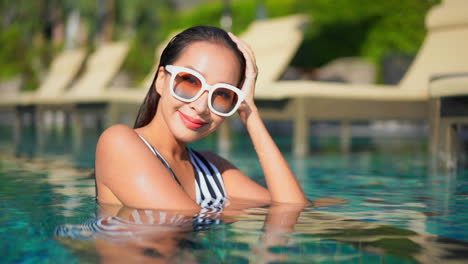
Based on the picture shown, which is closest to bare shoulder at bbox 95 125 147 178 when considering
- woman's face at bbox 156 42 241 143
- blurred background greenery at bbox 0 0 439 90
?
woman's face at bbox 156 42 241 143

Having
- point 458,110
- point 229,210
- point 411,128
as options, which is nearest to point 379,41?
point 411,128

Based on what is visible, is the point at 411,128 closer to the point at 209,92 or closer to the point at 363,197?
the point at 363,197

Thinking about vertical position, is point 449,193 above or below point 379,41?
below

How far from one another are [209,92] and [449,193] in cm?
186

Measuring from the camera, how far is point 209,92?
2275mm

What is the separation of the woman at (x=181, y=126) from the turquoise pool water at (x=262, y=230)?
0.10m

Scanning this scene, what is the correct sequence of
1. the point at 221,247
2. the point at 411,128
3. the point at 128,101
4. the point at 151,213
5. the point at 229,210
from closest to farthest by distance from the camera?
the point at 221,247 < the point at 151,213 < the point at 229,210 < the point at 128,101 < the point at 411,128

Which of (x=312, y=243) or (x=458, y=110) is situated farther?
(x=458, y=110)

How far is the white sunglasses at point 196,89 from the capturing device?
2.28 meters

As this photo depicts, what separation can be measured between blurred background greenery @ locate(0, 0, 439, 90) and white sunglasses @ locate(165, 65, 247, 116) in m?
8.75

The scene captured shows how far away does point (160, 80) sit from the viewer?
2.45 meters

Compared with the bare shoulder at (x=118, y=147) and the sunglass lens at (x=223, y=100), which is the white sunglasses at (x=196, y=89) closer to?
the sunglass lens at (x=223, y=100)

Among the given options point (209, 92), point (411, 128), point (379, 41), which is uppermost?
point (379, 41)

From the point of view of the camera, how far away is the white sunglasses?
228cm
